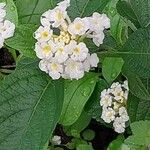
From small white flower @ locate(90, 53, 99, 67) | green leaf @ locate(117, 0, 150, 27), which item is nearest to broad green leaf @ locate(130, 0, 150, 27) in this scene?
green leaf @ locate(117, 0, 150, 27)

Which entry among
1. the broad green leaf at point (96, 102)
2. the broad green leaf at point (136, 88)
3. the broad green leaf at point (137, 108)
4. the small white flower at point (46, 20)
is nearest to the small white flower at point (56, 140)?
the broad green leaf at point (96, 102)

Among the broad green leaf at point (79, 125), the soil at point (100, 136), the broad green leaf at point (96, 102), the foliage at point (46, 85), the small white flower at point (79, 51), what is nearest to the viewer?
the small white flower at point (79, 51)

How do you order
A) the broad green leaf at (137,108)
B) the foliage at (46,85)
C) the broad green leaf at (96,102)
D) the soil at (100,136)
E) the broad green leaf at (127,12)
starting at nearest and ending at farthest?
the foliage at (46,85)
the broad green leaf at (127,12)
the broad green leaf at (137,108)
the broad green leaf at (96,102)
the soil at (100,136)

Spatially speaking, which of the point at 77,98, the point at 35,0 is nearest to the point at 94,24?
the point at 77,98

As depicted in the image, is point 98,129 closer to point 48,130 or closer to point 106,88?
point 106,88

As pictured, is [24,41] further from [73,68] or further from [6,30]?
[73,68]

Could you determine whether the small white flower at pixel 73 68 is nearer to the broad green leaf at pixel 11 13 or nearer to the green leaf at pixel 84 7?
the green leaf at pixel 84 7
